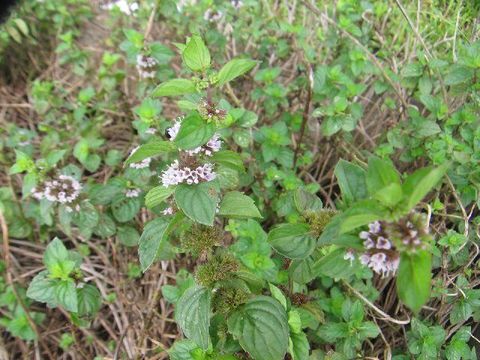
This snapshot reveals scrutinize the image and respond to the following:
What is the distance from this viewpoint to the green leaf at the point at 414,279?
31.3 inches

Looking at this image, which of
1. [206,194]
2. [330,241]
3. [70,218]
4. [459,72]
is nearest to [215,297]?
[206,194]

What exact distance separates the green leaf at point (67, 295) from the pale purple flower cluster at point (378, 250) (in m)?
0.91

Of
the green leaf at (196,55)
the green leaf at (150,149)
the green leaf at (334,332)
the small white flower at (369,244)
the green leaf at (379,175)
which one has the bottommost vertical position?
the green leaf at (334,332)

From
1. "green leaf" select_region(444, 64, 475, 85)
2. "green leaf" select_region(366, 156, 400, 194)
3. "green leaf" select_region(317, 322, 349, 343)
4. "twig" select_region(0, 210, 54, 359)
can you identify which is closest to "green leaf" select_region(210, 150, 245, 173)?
"green leaf" select_region(366, 156, 400, 194)

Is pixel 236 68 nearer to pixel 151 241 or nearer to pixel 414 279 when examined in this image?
pixel 151 241

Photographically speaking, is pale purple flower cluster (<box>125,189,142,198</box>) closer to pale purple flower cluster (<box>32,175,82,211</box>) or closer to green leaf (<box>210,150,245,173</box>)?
pale purple flower cluster (<box>32,175,82,211</box>)

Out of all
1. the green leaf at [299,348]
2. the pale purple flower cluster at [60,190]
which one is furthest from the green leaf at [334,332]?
the pale purple flower cluster at [60,190]

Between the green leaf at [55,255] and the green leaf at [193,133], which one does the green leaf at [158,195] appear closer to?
the green leaf at [193,133]

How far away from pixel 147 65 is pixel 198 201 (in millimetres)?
1160

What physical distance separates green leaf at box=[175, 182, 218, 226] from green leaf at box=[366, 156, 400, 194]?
352 mm

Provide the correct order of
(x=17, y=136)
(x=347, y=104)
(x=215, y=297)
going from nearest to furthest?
1. (x=215, y=297)
2. (x=347, y=104)
3. (x=17, y=136)

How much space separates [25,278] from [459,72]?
1.95 m

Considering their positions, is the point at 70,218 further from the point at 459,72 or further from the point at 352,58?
the point at 459,72

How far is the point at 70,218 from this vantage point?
1697 millimetres
